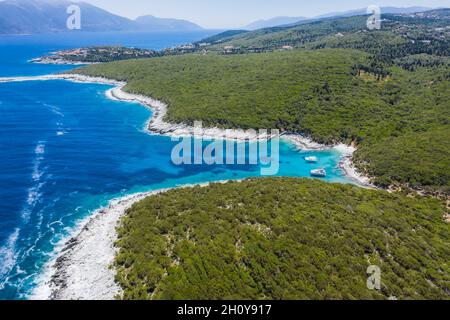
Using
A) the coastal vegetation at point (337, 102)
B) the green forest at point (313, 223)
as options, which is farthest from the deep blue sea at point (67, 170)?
the coastal vegetation at point (337, 102)

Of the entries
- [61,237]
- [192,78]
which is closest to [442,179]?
[61,237]

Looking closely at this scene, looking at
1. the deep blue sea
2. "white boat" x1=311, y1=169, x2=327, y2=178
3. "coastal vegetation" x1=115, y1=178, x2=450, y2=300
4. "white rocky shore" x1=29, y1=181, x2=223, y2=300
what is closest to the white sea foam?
the deep blue sea

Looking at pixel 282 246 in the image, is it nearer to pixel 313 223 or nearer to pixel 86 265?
pixel 313 223

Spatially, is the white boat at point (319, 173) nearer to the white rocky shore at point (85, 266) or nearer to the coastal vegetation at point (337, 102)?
the coastal vegetation at point (337, 102)

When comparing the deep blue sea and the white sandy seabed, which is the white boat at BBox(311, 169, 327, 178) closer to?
the deep blue sea
